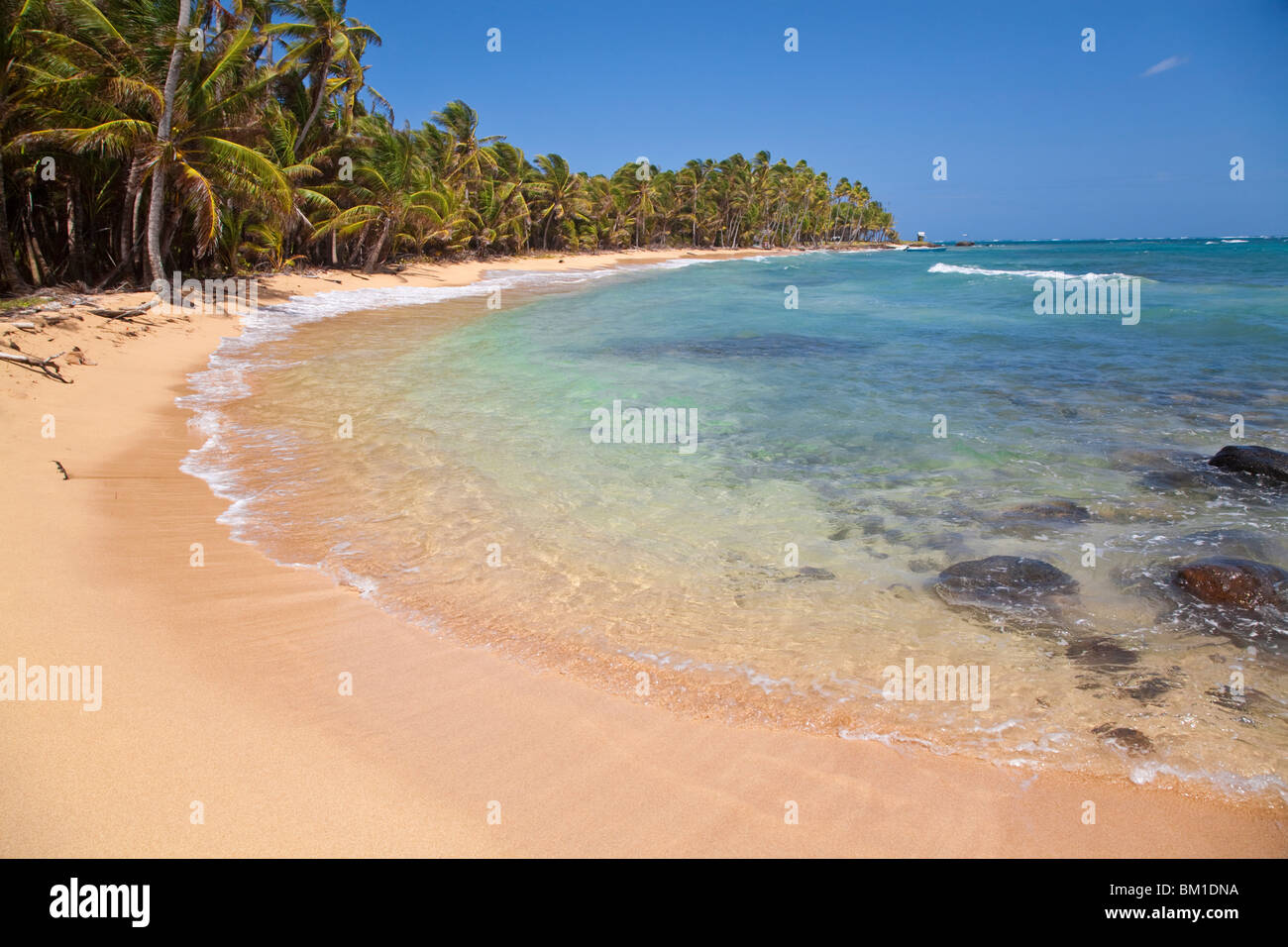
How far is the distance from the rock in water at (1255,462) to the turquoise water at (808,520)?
0.91 ft

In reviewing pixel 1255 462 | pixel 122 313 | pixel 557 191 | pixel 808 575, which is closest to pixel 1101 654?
pixel 808 575

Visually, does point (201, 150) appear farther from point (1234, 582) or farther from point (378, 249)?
point (1234, 582)

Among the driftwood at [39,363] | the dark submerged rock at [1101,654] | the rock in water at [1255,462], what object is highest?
the driftwood at [39,363]

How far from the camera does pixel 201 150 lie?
57.8 feet

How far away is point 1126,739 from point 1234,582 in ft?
8.30

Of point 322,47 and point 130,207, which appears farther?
point 322,47

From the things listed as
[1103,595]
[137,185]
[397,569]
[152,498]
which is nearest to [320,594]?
[397,569]

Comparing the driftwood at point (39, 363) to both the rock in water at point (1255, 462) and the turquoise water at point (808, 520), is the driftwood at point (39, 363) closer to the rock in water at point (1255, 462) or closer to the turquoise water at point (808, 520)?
the turquoise water at point (808, 520)

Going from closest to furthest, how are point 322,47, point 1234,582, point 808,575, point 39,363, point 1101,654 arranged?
point 1101,654, point 1234,582, point 808,575, point 39,363, point 322,47

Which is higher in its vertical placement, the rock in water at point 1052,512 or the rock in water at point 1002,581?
the rock in water at point 1052,512

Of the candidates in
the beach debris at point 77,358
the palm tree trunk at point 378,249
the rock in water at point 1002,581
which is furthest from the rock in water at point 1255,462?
the palm tree trunk at point 378,249

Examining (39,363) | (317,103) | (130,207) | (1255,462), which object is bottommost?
(1255,462)

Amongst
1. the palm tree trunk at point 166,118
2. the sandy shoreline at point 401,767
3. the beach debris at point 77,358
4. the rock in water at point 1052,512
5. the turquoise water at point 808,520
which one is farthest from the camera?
the palm tree trunk at point 166,118

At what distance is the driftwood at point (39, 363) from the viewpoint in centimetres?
949
